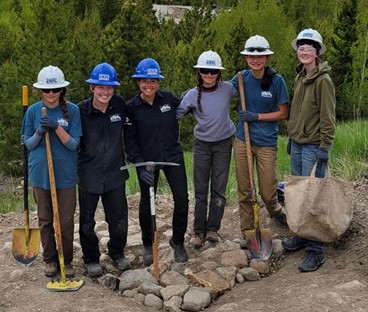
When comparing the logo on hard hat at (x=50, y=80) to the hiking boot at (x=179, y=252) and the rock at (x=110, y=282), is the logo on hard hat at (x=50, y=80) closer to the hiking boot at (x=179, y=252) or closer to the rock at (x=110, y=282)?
the rock at (x=110, y=282)

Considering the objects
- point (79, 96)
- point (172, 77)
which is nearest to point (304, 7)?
point (172, 77)

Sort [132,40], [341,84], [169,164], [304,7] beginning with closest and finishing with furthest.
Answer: [169,164]
[132,40]
[341,84]
[304,7]

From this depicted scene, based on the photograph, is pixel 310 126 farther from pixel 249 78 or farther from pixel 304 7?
pixel 304 7

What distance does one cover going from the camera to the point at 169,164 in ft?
16.1

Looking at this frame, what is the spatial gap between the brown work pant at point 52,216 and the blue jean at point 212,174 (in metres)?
1.25

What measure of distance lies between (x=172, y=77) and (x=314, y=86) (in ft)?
44.4

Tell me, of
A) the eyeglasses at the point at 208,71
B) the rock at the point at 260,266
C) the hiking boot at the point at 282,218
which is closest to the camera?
the eyeglasses at the point at 208,71

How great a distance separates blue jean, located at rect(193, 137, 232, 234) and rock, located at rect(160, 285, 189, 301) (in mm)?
923

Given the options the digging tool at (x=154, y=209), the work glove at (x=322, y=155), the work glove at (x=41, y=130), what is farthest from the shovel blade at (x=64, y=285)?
the work glove at (x=322, y=155)

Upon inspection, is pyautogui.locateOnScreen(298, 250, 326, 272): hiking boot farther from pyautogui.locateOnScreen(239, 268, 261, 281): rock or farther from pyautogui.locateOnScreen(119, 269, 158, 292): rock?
pyautogui.locateOnScreen(119, 269, 158, 292): rock

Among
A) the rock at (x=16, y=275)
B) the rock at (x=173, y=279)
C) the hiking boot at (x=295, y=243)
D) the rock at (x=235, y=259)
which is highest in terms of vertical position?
the hiking boot at (x=295, y=243)

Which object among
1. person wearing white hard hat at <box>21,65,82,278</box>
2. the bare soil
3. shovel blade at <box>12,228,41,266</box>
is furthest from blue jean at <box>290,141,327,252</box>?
shovel blade at <box>12,228,41,266</box>

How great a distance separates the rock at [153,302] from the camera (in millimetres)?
4555

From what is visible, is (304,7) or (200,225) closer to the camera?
(200,225)
